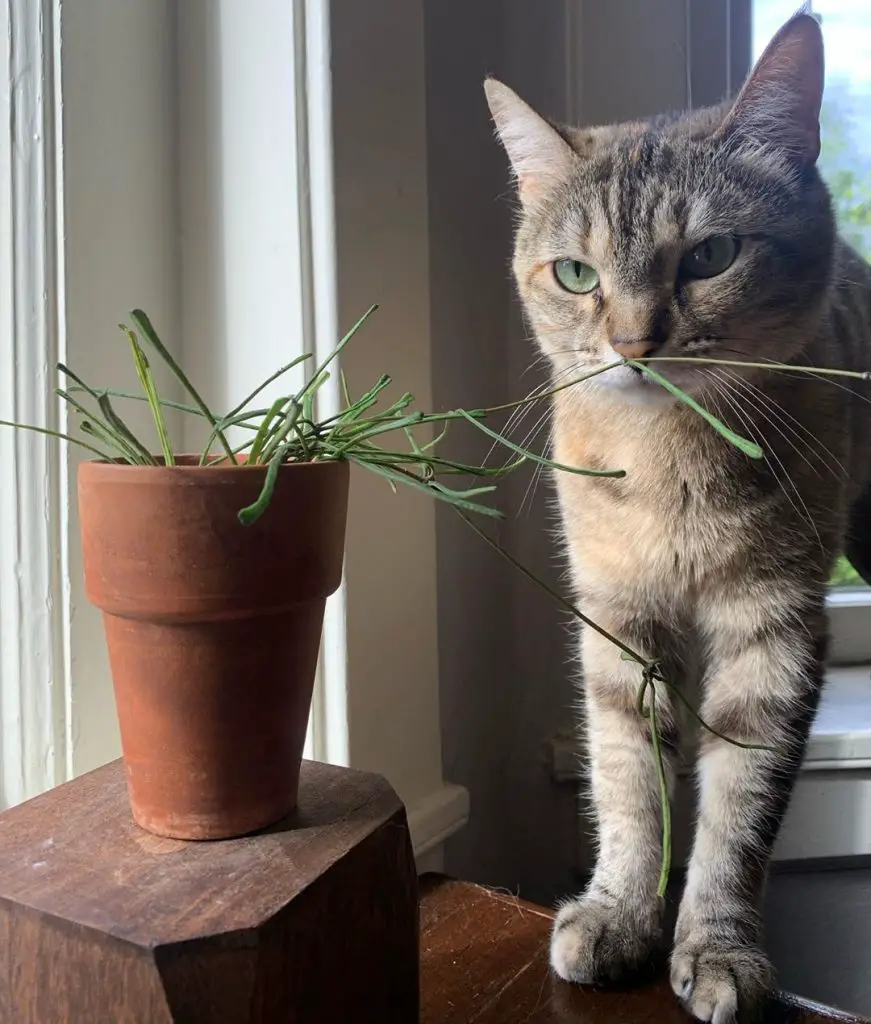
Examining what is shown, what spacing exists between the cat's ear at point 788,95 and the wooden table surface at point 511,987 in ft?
2.45

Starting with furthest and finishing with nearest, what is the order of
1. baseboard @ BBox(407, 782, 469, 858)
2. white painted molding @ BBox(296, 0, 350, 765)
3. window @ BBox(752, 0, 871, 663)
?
window @ BBox(752, 0, 871, 663) < baseboard @ BBox(407, 782, 469, 858) < white painted molding @ BBox(296, 0, 350, 765)

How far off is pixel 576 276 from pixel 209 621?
0.54 metres

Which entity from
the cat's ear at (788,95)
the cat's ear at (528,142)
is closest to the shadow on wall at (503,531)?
the cat's ear at (528,142)

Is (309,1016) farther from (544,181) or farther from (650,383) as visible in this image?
(544,181)

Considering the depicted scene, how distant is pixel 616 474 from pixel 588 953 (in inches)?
18.2

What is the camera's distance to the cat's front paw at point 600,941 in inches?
30.9

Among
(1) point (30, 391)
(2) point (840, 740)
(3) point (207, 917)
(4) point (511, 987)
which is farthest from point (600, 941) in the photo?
(1) point (30, 391)

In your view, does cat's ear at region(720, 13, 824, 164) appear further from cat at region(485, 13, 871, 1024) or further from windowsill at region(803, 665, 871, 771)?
windowsill at region(803, 665, 871, 771)

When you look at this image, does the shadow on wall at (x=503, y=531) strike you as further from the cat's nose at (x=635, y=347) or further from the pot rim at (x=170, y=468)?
the pot rim at (x=170, y=468)

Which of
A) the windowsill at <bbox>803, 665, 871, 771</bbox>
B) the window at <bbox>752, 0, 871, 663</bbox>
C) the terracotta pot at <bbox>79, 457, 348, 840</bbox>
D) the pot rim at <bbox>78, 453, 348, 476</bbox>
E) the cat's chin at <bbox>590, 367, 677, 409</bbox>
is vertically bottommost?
the windowsill at <bbox>803, 665, 871, 771</bbox>

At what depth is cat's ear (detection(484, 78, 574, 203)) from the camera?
89 centimetres

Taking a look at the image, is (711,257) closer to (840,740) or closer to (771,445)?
(771,445)

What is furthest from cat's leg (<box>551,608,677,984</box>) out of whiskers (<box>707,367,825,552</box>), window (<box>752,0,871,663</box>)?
window (<box>752,0,871,663</box>)

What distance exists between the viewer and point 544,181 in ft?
3.12
